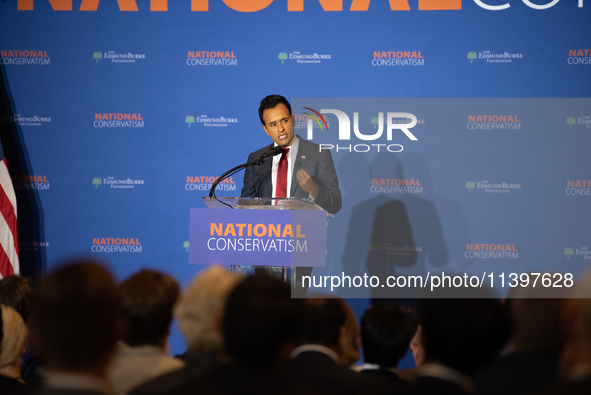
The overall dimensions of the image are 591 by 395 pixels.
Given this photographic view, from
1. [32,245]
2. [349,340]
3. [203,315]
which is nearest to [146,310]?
[203,315]

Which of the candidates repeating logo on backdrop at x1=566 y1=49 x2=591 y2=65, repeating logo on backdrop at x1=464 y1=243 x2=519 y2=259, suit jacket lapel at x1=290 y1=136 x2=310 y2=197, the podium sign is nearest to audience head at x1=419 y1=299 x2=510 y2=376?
the podium sign

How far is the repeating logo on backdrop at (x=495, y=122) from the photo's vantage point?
10.5ft

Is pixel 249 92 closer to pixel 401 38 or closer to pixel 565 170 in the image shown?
pixel 401 38

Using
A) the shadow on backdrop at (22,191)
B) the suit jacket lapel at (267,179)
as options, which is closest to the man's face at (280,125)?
the suit jacket lapel at (267,179)

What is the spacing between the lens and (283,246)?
284cm

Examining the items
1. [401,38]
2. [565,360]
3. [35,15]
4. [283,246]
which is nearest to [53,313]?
[565,360]

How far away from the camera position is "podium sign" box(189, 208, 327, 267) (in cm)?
282

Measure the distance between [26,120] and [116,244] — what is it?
1561 mm

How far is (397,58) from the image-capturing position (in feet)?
16.0

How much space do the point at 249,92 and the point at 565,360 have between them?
426 cm

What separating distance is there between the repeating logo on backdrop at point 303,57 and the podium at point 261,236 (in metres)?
2.45

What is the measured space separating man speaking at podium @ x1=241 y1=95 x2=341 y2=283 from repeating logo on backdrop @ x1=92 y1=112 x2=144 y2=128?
1.85 meters

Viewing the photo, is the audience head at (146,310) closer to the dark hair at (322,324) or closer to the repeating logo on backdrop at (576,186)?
the dark hair at (322,324)

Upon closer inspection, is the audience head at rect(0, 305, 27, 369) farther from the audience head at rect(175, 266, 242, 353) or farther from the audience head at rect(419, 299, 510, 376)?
the audience head at rect(419, 299, 510, 376)
